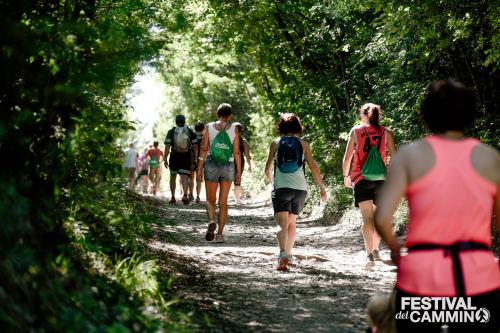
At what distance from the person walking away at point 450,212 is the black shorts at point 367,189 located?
5.73 meters

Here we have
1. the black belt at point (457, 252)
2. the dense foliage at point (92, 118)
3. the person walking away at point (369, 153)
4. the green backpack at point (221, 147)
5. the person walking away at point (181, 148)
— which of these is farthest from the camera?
the person walking away at point (181, 148)

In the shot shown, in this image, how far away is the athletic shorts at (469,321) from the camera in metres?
3.07

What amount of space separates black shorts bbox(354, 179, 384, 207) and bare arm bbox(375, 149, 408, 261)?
567cm

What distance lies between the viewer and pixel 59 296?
4.08 meters

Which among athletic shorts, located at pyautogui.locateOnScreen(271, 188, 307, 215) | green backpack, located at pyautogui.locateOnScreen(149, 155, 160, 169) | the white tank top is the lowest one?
athletic shorts, located at pyautogui.locateOnScreen(271, 188, 307, 215)

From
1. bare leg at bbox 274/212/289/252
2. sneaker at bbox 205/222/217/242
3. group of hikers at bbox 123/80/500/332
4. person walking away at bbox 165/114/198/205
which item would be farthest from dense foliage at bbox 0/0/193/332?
person walking away at bbox 165/114/198/205

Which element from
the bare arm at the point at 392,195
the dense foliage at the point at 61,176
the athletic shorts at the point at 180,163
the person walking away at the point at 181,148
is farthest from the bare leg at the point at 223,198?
the bare arm at the point at 392,195

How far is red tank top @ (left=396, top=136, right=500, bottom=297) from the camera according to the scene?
9.98 feet

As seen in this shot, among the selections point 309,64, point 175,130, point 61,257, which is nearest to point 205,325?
point 61,257

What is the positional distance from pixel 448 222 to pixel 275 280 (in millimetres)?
5244

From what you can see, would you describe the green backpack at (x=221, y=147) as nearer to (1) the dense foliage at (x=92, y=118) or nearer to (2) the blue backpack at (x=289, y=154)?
(1) the dense foliage at (x=92, y=118)

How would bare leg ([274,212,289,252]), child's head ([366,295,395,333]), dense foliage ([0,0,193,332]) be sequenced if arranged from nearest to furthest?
child's head ([366,295,395,333])
dense foliage ([0,0,193,332])
bare leg ([274,212,289,252])

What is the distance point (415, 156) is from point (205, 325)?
3277mm

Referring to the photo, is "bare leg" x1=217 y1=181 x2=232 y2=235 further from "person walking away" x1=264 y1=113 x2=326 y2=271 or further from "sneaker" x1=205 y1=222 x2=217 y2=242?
"person walking away" x1=264 y1=113 x2=326 y2=271
